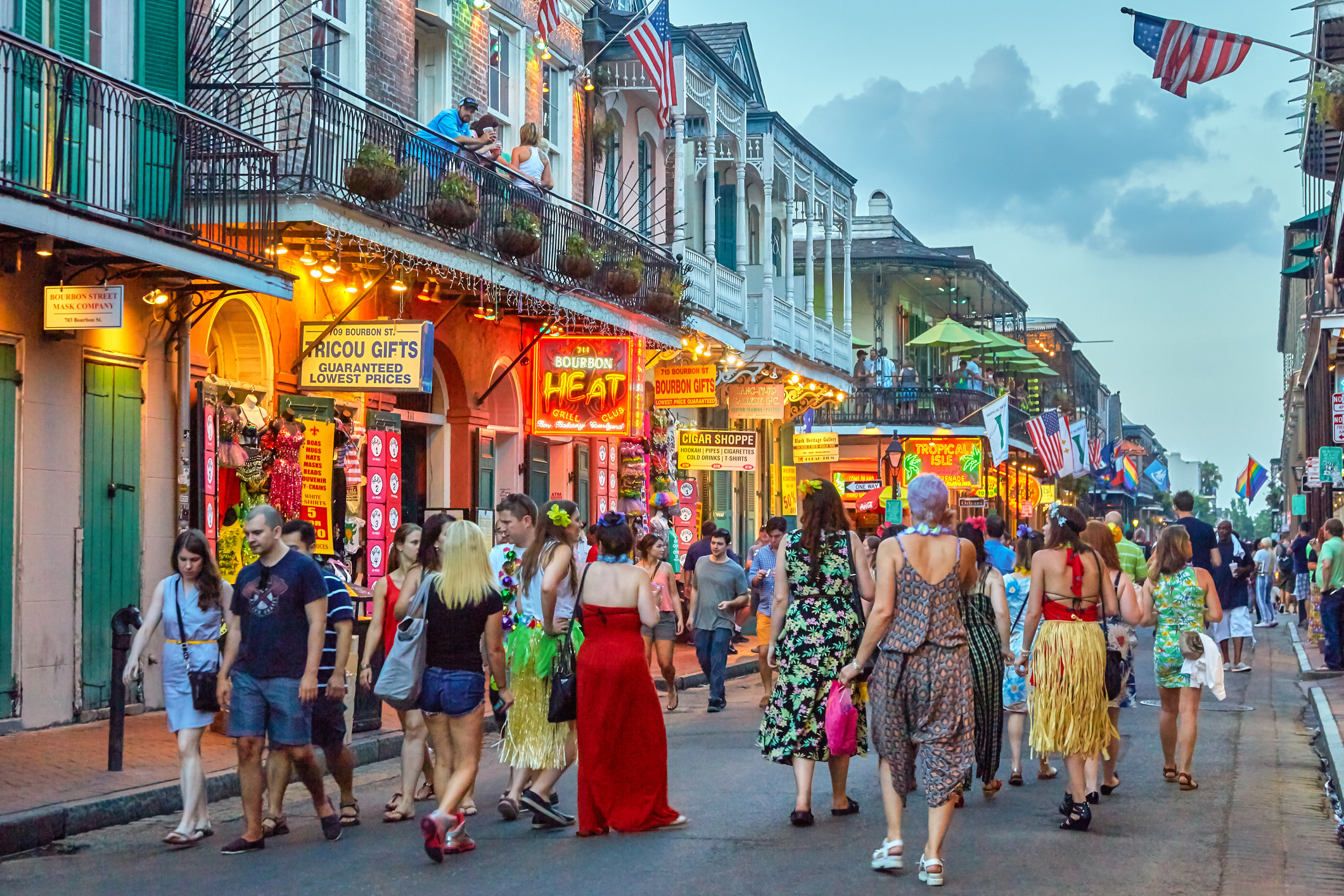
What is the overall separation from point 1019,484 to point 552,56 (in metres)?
40.2

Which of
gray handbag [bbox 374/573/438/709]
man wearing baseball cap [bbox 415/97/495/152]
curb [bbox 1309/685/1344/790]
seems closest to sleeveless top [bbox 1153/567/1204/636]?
curb [bbox 1309/685/1344/790]

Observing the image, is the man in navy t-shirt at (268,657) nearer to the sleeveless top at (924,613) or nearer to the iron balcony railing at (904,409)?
the sleeveless top at (924,613)

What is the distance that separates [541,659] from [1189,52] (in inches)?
463

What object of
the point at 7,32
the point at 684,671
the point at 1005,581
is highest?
the point at 7,32

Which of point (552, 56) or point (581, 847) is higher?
point (552, 56)

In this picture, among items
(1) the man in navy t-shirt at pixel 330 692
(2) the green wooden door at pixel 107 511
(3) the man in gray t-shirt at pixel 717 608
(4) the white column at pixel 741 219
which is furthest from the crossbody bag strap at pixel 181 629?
(4) the white column at pixel 741 219

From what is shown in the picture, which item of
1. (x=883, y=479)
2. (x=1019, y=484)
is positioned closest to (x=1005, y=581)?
(x=883, y=479)

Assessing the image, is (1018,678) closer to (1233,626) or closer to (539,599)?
(539,599)

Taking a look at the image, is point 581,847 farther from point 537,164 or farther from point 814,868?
point 537,164

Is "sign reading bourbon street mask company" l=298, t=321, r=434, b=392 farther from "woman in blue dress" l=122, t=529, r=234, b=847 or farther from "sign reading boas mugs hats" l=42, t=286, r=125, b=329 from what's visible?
"woman in blue dress" l=122, t=529, r=234, b=847

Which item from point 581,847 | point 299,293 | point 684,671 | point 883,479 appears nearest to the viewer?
point 581,847

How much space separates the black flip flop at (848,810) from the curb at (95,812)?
3.62m

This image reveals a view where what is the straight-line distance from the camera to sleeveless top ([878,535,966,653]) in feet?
24.5

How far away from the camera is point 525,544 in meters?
9.12
